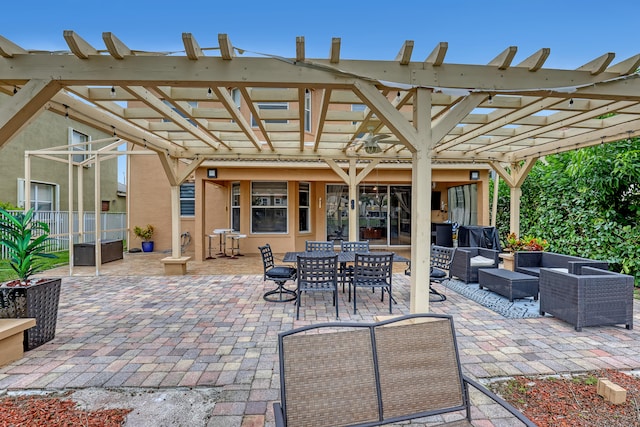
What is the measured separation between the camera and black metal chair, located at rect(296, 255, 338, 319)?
4176 millimetres

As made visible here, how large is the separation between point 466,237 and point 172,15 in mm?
9111

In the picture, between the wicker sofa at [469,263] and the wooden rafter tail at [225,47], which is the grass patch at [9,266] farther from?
the wicker sofa at [469,263]

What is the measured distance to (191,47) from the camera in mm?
2812

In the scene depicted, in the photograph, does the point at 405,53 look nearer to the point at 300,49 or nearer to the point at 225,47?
the point at 300,49

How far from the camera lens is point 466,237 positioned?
28.6 ft

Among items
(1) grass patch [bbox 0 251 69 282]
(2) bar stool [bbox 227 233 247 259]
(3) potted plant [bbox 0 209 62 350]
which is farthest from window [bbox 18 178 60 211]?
(3) potted plant [bbox 0 209 62 350]

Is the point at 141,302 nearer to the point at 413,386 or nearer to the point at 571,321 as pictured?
the point at 413,386

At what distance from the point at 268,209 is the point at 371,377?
8567mm

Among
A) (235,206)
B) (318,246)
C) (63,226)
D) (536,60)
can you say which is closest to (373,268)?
(318,246)

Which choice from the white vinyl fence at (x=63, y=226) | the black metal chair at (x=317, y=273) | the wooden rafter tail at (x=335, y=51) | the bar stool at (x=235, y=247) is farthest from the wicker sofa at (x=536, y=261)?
the white vinyl fence at (x=63, y=226)

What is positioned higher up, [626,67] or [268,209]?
[626,67]

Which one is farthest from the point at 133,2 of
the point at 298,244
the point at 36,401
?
the point at 36,401

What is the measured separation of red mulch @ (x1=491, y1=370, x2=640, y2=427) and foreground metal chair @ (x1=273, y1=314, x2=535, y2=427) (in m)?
0.90

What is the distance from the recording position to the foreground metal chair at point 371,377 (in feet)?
5.27
